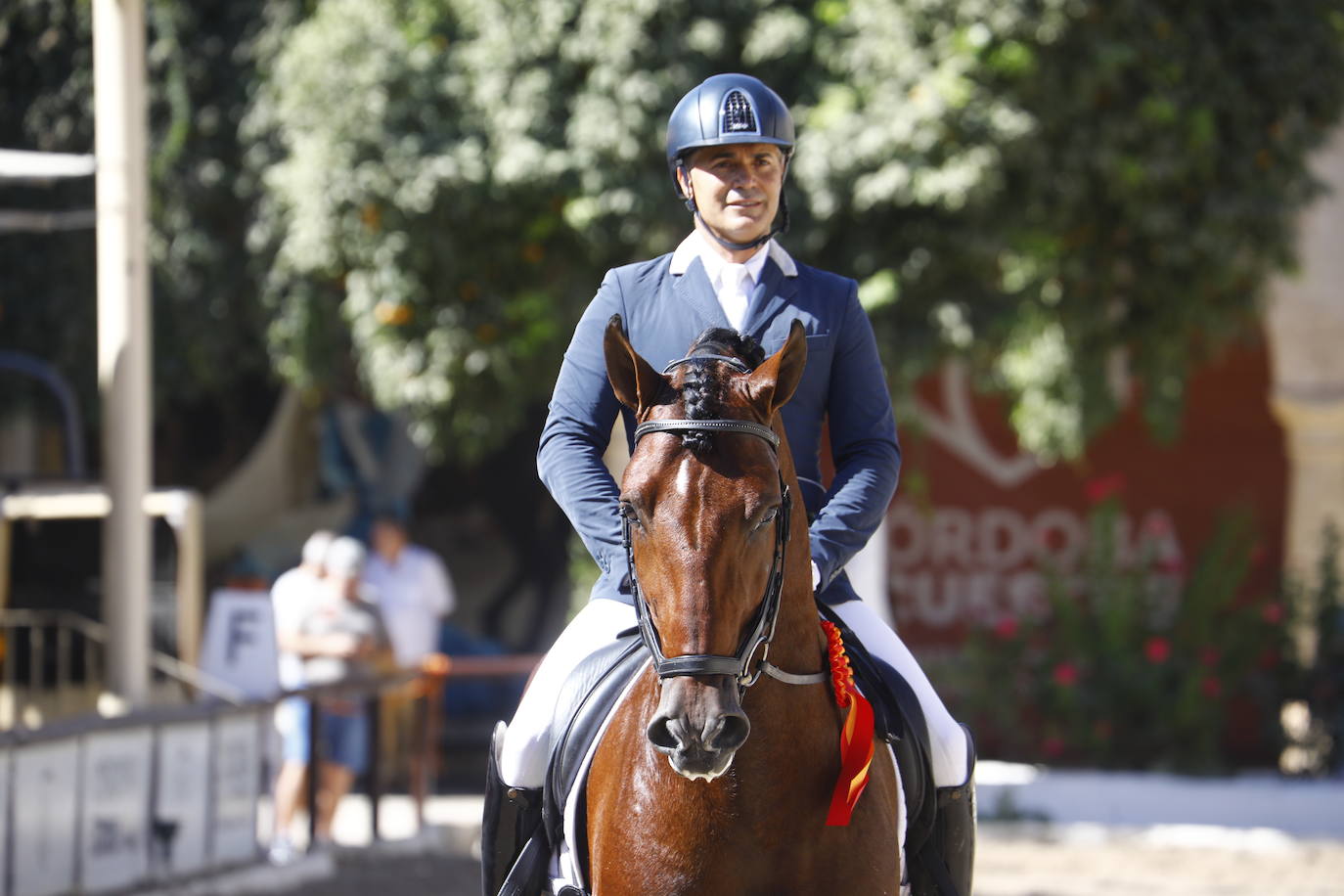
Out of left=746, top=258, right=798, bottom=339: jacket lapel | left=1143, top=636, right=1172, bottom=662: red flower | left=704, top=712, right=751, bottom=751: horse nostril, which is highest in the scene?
left=746, top=258, right=798, bottom=339: jacket lapel

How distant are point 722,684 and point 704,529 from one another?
274mm

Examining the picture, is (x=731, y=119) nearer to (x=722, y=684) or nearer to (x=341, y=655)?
(x=722, y=684)

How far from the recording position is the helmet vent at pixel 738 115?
3766mm

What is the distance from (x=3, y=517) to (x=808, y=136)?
16.4 feet

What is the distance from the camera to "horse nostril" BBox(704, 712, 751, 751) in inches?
113

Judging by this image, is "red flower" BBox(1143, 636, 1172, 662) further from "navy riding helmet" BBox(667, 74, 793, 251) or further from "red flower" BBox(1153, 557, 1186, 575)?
"navy riding helmet" BBox(667, 74, 793, 251)

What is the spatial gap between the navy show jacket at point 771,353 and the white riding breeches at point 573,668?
9cm

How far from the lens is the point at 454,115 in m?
10.5

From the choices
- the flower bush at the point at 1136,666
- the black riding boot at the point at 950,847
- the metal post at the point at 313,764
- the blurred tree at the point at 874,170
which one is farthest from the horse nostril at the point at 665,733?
the flower bush at the point at 1136,666

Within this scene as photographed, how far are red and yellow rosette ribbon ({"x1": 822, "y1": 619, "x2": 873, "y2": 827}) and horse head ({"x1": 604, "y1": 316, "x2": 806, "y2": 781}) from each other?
281mm

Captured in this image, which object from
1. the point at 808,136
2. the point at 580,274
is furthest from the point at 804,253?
the point at 580,274

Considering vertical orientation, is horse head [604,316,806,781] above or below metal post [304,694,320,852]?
above

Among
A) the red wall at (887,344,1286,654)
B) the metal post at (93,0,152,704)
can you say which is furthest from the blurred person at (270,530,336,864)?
the red wall at (887,344,1286,654)

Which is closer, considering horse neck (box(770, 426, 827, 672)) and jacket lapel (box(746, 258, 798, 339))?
horse neck (box(770, 426, 827, 672))
